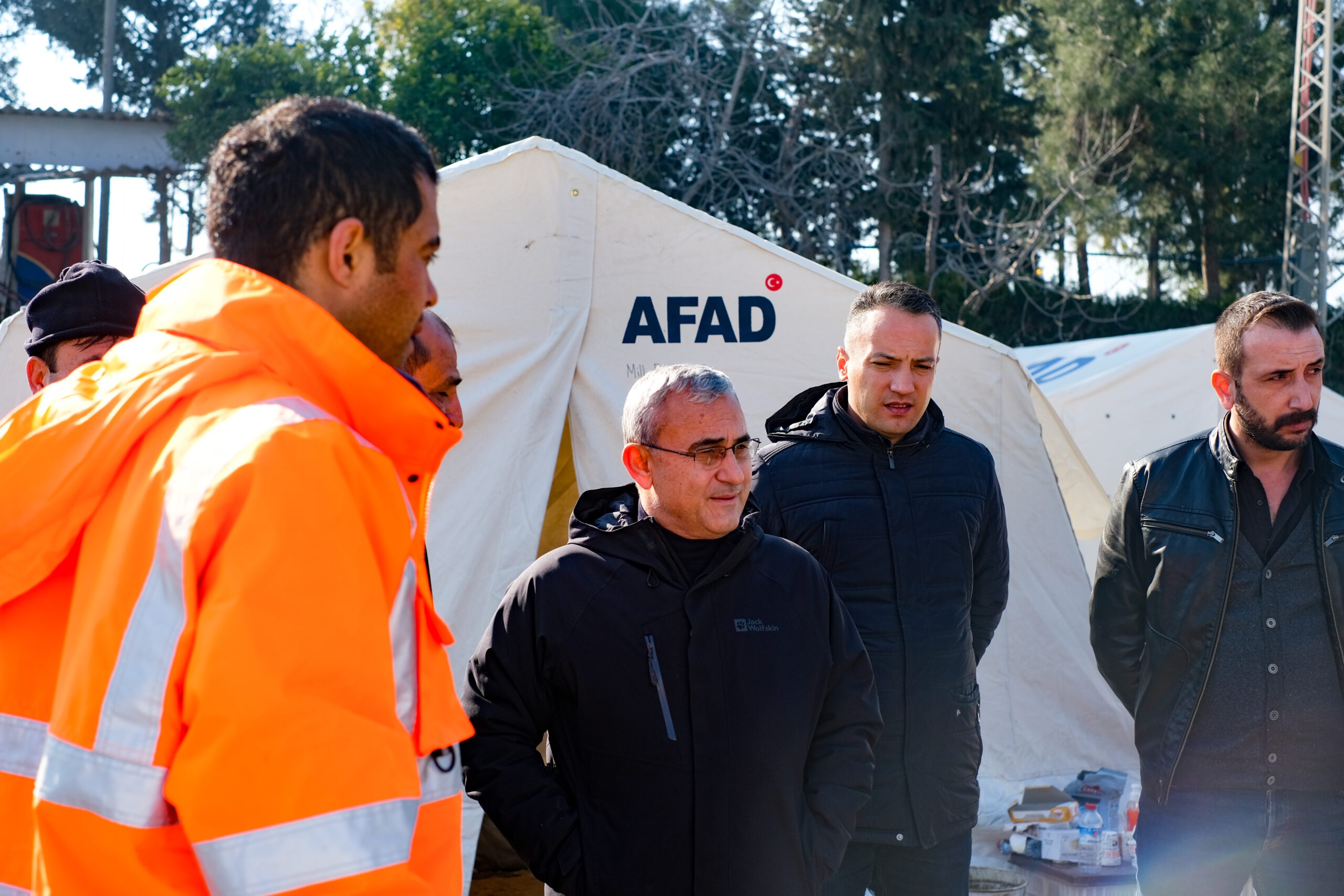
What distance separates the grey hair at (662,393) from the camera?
2469 mm

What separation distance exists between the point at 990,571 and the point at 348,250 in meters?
2.42

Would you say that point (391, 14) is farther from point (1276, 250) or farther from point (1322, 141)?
point (1276, 250)

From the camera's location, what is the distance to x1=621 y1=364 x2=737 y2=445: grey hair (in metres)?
2.47

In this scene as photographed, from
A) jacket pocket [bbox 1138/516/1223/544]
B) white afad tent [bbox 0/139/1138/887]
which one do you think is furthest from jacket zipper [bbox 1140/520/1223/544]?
white afad tent [bbox 0/139/1138/887]

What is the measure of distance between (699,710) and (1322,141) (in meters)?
15.0

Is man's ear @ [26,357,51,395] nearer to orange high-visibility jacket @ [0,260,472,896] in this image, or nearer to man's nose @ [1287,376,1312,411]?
orange high-visibility jacket @ [0,260,472,896]

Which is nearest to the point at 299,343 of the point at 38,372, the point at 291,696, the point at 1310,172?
the point at 291,696

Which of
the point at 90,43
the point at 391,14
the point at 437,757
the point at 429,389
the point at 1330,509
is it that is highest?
the point at 90,43

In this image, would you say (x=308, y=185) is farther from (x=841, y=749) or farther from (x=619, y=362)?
(x=619, y=362)

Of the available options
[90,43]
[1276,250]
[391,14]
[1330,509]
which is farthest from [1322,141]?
[90,43]

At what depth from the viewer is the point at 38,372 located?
2924 mm

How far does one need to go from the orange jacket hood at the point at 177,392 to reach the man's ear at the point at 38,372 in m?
1.81

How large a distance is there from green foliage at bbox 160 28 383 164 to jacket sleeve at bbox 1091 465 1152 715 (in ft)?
43.1

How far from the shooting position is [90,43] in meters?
23.0
